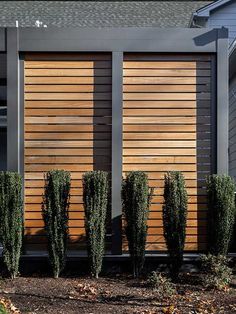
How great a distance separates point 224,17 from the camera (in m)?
15.0

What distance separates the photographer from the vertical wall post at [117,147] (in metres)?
7.91

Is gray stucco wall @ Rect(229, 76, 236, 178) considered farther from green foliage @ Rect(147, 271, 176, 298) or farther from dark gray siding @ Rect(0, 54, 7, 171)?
green foliage @ Rect(147, 271, 176, 298)

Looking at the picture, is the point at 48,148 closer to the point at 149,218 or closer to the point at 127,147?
the point at 127,147

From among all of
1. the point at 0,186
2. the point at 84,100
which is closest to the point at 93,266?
the point at 0,186

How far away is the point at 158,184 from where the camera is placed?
26.3ft

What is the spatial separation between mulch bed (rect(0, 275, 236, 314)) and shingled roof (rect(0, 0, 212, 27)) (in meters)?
10.7

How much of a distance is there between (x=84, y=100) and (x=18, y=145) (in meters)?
1.12

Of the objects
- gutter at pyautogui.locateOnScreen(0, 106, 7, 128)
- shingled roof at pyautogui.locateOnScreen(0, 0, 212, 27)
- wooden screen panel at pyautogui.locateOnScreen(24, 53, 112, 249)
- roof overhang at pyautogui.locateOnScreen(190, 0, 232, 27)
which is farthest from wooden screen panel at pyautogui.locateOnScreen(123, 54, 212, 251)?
shingled roof at pyautogui.locateOnScreen(0, 0, 212, 27)

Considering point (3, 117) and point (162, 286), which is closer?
point (162, 286)

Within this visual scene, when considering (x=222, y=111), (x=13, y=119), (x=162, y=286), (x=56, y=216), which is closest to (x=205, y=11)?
(x=222, y=111)

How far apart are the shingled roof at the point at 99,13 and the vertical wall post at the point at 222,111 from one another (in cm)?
864

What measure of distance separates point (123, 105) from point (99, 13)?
10.1m

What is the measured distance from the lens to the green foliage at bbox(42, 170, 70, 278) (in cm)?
737

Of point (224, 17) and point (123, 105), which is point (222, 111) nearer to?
point (123, 105)
